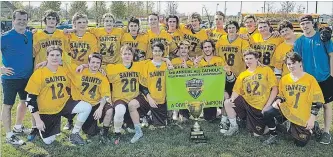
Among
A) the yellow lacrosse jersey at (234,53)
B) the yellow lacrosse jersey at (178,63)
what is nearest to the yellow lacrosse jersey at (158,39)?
the yellow lacrosse jersey at (178,63)

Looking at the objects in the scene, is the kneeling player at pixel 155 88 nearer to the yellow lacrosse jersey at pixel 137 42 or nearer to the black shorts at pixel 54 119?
the yellow lacrosse jersey at pixel 137 42

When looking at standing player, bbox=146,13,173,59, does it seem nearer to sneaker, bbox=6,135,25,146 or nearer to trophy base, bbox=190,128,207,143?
trophy base, bbox=190,128,207,143

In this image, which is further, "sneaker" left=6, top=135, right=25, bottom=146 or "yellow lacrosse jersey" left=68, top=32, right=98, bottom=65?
"yellow lacrosse jersey" left=68, top=32, right=98, bottom=65

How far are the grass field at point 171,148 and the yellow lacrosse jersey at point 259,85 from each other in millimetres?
638

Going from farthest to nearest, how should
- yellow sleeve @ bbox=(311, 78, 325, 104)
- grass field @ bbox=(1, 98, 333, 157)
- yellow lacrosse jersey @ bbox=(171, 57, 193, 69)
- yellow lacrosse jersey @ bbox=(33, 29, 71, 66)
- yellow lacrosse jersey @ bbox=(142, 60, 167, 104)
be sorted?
1. yellow lacrosse jersey @ bbox=(171, 57, 193, 69)
2. yellow lacrosse jersey @ bbox=(142, 60, 167, 104)
3. yellow lacrosse jersey @ bbox=(33, 29, 71, 66)
4. yellow sleeve @ bbox=(311, 78, 325, 104)
5. grass field @ bbox=(1, 98, 333, 157)

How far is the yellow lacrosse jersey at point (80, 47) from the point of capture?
638 centimetres

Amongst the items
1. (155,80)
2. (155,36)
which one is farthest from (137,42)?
(155,80)

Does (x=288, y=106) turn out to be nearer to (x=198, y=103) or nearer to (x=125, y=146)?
(x=198, y=103)

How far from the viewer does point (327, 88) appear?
578cm

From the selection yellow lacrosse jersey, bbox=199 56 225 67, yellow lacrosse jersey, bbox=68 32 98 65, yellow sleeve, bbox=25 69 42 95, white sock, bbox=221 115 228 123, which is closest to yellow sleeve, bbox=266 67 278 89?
yellow lacrosse jersey, bbox=199 56 225 67

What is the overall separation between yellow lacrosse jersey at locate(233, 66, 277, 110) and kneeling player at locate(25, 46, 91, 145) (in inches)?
109

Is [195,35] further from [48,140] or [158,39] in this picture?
[48,140]

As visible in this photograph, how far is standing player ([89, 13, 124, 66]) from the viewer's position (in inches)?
265

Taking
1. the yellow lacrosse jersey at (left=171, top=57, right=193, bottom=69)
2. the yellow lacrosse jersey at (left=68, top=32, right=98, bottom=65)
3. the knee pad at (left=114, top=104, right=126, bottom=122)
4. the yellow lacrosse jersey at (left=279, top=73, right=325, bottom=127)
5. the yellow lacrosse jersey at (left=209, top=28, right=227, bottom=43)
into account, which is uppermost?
the yellow lacrosse jersey at (left=209, top=28, right=227, bottom=43)
